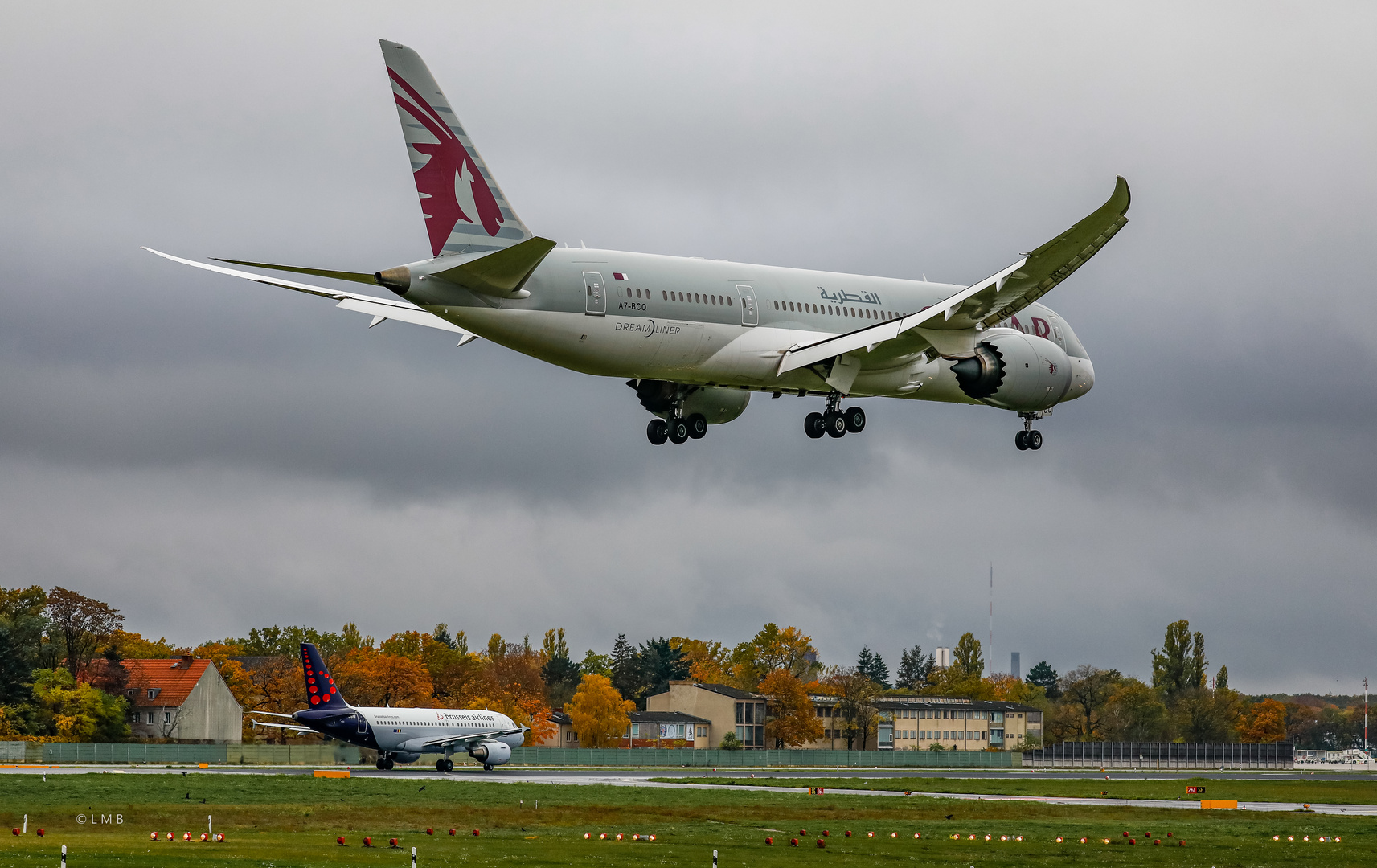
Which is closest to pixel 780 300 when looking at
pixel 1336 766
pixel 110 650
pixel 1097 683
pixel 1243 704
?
pixel 110 650

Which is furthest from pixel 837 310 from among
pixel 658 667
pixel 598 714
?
pixel 658 667

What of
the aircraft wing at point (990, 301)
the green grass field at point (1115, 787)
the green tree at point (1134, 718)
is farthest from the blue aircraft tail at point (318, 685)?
the green tree at point (1134, 718)

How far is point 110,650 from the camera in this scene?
127 metres

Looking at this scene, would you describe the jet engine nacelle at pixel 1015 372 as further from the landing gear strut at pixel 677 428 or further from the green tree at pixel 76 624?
the green tree at pixel 76 624

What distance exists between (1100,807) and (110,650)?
284ft

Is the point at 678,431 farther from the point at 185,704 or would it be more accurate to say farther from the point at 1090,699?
the point at 1090,699

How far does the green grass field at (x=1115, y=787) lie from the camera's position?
7994 centimetres

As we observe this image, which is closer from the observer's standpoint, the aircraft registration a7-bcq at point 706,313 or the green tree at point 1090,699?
the aircraft registration a7-bcq at point 706,313

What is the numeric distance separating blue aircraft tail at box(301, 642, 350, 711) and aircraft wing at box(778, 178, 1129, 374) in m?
62.4

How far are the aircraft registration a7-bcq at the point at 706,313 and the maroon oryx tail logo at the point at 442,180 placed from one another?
1.5 inches

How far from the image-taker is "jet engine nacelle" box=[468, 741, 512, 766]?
9938 cm

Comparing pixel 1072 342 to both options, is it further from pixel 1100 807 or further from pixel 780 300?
pixel 1100 807

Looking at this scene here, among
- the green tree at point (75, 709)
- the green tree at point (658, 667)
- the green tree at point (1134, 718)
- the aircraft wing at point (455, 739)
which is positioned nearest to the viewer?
the aircraft wing at point (455, 739)

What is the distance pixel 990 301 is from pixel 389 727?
65.2 m
